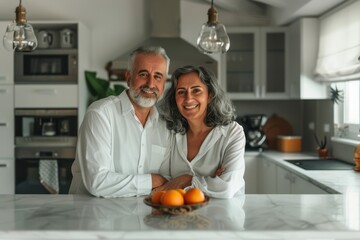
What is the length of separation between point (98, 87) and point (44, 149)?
2.81ft

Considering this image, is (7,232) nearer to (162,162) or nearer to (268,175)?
(162,162)

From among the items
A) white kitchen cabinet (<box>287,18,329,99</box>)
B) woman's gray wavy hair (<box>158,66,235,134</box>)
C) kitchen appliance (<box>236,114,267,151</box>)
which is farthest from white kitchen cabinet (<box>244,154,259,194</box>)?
woman's gray wavy hair (<box>158,66,235,134</box>)

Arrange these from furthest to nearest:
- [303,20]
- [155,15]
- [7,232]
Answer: [155,15], [303,20], [7,232]

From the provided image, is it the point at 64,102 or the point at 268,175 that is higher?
the point at 64,102

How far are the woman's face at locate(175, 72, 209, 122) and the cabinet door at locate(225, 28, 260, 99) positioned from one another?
2849 millimetres

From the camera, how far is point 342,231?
60.0 inches

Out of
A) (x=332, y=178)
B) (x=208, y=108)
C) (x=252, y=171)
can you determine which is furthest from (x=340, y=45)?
(x=208, y=108)

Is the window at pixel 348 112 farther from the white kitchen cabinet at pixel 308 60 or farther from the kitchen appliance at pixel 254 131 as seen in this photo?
the kitchen appliance at pixel 254 131

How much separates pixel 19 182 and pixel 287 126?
3128 mm

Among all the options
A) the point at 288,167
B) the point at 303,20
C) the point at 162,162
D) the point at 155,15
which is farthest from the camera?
the point at 155,15

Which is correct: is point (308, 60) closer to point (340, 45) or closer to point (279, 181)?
point (340, 45)

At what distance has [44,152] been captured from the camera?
15.3ft

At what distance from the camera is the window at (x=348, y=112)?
13.3 feet

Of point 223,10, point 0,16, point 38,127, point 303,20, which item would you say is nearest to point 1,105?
point 38,127
